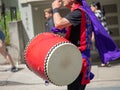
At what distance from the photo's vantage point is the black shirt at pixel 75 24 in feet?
14.8

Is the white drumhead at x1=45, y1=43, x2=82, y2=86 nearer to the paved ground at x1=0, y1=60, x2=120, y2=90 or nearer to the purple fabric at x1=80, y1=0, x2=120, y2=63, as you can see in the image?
the purple fabric at x1=80, y1=0, x2=120, y2=63

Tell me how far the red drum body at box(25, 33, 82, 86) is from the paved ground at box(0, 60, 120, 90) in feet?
10.8

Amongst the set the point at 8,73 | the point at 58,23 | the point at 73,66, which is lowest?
the point at 8,73

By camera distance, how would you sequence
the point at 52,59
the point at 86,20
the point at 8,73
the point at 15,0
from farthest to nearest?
the point at 15,0 < the point at 8,73 < the point at 86,20 < the point at 52,59

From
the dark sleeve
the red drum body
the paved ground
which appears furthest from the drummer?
the paved ground

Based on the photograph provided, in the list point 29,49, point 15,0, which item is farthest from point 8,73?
point 15,0

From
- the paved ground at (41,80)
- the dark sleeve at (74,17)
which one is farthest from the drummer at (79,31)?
the paved ground at (41,80)

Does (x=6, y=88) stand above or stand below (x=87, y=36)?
below

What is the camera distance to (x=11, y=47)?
10.6 m

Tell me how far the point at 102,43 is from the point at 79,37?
307mm

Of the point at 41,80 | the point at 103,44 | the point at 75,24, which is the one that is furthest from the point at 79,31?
the point at 41,80

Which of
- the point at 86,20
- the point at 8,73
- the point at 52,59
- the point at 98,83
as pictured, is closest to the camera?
the point at 52,59

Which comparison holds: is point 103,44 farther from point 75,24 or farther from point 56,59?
point 56,59

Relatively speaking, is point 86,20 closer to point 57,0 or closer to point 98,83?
point 57,0
